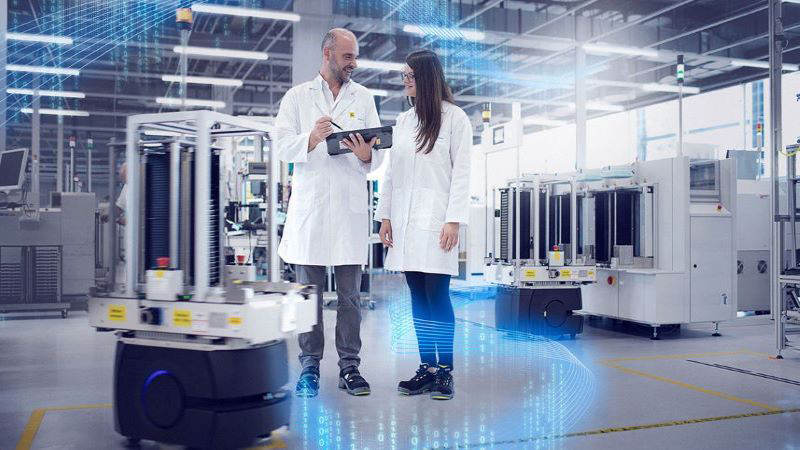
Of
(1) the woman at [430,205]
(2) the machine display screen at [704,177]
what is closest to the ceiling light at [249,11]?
(2) the machine display screen at [704,177]

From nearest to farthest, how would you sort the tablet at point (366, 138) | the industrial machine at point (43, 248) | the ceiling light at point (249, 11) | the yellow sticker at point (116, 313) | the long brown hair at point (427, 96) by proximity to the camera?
1. the yellow sticker at point (116, 313)
2. the tablet at point (366, 138)
3. the long brown hair at point (427, 96)
4. the industrial machine at point (43, 248)
5. the ceiling light at point (249, 11)

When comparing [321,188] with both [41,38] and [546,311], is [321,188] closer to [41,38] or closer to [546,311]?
[546,311]

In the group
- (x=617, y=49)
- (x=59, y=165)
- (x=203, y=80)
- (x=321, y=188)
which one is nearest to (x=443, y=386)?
(x=321, y=188)

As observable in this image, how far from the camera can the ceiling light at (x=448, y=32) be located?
10.1 meters

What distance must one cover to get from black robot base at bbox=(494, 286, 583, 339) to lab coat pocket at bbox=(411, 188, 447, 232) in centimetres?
202

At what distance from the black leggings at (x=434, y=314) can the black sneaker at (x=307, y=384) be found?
49 cm

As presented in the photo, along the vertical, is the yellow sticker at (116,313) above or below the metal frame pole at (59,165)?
below

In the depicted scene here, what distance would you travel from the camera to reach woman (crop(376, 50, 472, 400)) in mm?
2793

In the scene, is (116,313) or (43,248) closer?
(116,313)

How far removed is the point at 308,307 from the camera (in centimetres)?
227

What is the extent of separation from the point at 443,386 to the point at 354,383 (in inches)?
15.3

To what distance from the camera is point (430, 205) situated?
9.25ft

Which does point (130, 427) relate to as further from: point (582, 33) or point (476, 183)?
point (476, 183)

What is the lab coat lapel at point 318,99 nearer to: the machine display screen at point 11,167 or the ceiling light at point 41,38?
the machine display screen at point 11,167
